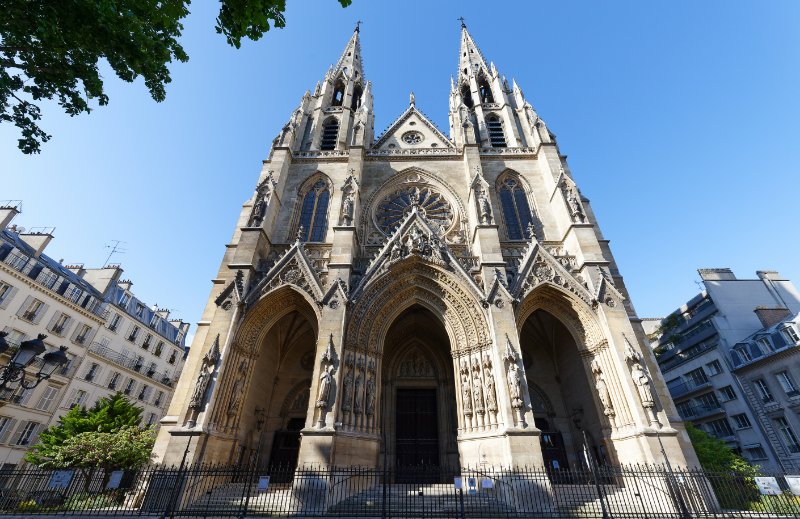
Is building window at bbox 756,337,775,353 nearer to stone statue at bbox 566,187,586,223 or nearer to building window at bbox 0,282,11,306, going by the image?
stone statue at bbox 566,187,586,223

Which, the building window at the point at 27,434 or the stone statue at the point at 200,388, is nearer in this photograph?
the stone statue at the point at 200,388

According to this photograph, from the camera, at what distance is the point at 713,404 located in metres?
23.2

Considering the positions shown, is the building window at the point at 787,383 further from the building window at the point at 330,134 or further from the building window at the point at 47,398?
the building window at the point at 47,398

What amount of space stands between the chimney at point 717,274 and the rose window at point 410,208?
66.7 feet

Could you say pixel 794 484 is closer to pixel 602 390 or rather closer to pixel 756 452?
pixel 602 390

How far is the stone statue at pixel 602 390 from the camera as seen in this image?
1176 cm

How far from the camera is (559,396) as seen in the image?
14.5 metres

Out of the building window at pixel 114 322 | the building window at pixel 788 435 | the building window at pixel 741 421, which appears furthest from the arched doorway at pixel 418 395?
the building window at pixel 114 322

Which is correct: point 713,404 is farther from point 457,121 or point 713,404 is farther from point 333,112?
point 333,112

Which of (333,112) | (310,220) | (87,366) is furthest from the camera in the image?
(333,112)

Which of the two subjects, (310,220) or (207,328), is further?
(310,220)

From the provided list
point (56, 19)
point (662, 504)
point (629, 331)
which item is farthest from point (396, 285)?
point (56, 19)

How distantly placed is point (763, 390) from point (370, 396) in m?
22.5

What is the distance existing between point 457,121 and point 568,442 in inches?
717
